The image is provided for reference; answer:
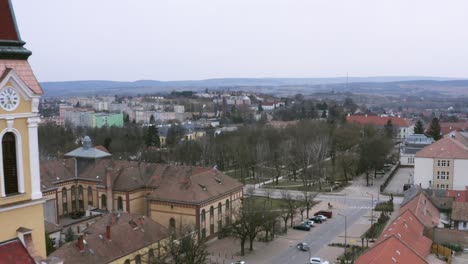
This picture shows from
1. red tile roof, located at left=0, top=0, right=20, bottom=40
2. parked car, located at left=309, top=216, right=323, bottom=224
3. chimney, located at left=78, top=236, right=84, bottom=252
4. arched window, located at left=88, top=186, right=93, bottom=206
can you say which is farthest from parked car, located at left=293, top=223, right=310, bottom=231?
red tile roof, located at left=0, top=0, right=20, bottom=40

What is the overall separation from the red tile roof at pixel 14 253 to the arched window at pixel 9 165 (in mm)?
1636

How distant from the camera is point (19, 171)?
16500 millimetres

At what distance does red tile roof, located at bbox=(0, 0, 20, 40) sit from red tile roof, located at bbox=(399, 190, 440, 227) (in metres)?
39.2

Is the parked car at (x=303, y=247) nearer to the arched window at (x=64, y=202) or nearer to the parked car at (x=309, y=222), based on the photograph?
the parked car at (x=309, y=222)

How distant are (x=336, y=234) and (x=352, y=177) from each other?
35056mm

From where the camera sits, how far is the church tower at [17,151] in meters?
16.0

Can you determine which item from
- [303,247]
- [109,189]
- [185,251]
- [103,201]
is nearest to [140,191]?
[109,189]

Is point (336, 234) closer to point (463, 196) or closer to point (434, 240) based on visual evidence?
point (434, 240)

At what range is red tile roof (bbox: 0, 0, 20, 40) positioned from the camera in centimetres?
1605

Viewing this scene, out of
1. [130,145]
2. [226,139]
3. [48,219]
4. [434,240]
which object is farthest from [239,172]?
[434,240]

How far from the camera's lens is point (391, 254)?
31.6m

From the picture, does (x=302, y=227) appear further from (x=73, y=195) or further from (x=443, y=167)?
(x=73, y=195)

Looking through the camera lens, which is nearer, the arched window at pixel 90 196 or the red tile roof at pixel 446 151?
the arched window at pixel 90 196

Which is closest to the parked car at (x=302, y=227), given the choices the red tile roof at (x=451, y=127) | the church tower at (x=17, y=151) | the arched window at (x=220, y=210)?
the arched window at (x=220, y=210)
